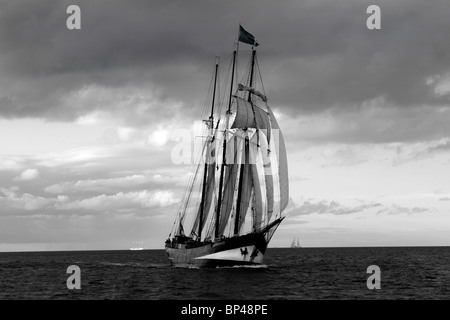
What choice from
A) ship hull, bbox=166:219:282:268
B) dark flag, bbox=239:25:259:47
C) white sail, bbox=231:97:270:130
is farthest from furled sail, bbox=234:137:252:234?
dark flag, bbox=239:25:259:47

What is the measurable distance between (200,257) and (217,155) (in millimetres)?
15430

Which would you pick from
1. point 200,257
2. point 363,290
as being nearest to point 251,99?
point 200,257

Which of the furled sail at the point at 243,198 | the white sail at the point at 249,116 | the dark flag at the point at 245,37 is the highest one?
the dark flag at the point at 245,37

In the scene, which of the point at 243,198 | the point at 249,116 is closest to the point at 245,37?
the point at 249,116

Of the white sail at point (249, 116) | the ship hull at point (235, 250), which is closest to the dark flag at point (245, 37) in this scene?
the white sail at point (249, 116)

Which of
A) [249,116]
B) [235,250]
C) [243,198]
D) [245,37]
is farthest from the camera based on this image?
[249,116]

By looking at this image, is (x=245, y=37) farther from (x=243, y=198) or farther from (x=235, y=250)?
(x=235, y=250)

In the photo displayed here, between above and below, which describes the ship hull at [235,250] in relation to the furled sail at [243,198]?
below

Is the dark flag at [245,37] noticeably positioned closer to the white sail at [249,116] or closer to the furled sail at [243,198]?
the white sail at [249,116]

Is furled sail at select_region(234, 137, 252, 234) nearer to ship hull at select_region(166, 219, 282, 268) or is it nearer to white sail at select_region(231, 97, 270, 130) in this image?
ship hull at select_region(166, 219, 282, 268)

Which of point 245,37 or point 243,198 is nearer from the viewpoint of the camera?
point 243,198

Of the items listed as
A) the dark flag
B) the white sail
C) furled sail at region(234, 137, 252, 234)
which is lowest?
→ furled sail at region(234, 137, 252, 234)
